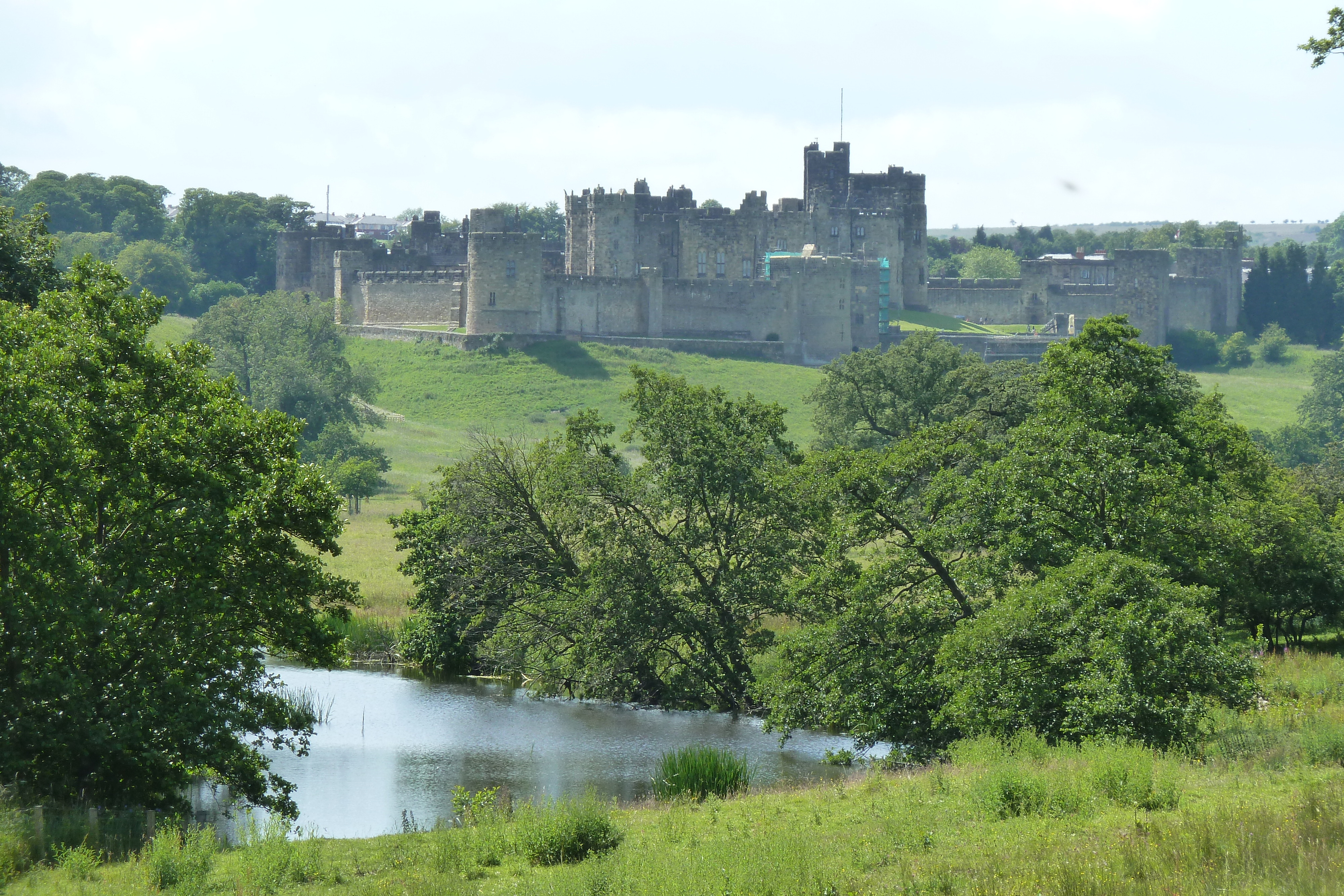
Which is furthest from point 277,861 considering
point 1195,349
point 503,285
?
point 1195,349

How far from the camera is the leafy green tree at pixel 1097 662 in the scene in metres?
15.5

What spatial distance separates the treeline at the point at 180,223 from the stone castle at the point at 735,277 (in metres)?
10.3

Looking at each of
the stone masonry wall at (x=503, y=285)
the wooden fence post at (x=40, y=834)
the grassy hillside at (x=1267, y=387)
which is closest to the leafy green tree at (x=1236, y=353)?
the grassy hillside at (x=1267, y=387)

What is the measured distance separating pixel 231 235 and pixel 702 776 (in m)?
85.9

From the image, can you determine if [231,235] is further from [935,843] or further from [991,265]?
[935,843]

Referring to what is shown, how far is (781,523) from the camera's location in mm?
24062

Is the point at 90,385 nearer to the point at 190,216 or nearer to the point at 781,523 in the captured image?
the point at 781,523

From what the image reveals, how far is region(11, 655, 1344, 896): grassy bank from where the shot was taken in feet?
34.6

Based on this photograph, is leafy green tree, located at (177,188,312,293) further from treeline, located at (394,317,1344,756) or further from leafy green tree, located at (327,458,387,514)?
treeline, located at (394,317,1344,756)

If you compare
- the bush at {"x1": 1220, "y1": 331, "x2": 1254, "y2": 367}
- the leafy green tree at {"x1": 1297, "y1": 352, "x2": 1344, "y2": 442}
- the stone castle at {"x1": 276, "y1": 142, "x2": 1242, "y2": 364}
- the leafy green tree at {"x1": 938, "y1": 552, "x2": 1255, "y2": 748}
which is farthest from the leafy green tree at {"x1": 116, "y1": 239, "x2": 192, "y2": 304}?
the leafy green tree at {"x1": 938, "y1": 552, "x2": 1255, "y2": 748}

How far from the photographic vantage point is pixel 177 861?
38.4 ft

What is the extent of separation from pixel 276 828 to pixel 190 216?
90.8m

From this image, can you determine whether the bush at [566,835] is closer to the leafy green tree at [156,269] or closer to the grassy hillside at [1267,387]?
the grassy hillside at [1267,387]

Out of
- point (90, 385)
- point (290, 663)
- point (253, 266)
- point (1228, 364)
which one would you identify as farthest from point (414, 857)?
point (253, 266)
